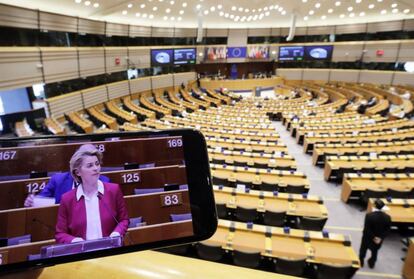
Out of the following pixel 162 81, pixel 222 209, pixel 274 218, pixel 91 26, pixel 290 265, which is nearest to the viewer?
pixel 290 265

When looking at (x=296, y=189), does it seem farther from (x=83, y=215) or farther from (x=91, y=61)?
(x=91, y=61)

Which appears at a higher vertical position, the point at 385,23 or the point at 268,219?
the point at 385,23

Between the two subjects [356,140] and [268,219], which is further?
[356,140]

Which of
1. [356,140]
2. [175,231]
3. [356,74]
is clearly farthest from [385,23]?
[175,231]

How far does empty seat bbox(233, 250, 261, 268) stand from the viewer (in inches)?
164

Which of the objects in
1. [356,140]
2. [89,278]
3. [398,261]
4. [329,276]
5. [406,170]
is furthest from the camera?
[356,140]

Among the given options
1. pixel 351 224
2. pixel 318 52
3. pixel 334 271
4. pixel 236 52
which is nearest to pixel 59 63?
pixel 351 224

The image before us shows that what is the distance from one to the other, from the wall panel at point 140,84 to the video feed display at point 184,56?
4.01m

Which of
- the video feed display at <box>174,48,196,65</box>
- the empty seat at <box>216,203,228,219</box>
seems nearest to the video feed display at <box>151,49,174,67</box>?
the video feed display at <box>174,48,196,65</box>

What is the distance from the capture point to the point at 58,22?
48.6 feet

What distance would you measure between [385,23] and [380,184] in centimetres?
2485

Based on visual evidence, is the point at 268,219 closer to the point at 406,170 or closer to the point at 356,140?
the point at 406,170

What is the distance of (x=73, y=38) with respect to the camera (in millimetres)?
16703

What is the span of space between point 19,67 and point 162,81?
1433 cm
